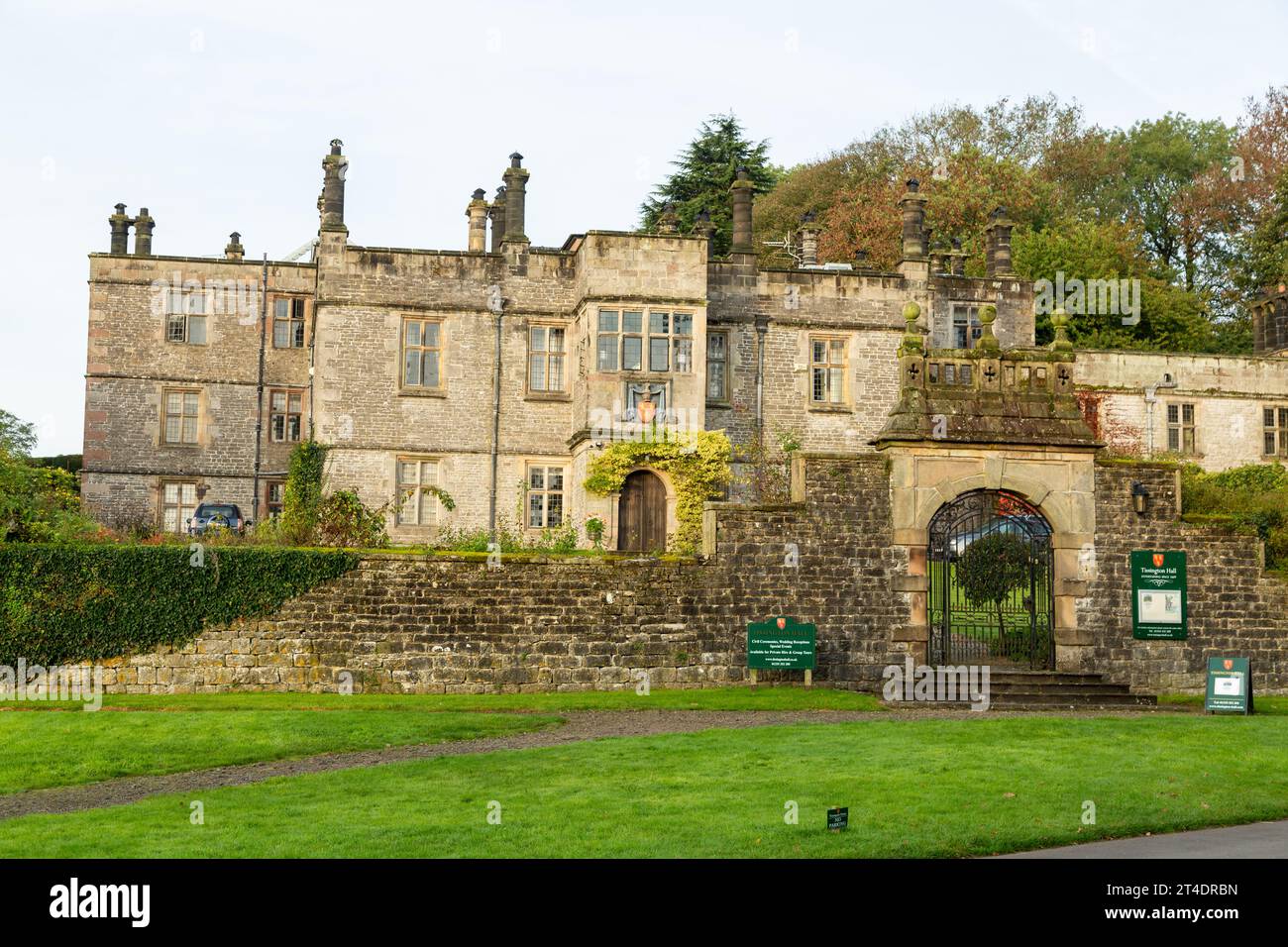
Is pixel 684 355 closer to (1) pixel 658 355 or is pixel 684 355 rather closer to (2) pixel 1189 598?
(1) pixel 658 355

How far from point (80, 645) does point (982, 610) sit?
1485 centimetres

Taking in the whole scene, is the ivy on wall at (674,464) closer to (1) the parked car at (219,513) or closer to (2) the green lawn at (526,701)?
(2) the green lawn at (526,701)

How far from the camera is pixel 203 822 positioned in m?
13.8

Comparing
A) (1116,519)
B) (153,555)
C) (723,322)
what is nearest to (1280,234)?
(723,322)

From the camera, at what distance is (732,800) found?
14.3 metres

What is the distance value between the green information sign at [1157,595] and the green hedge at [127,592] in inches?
528

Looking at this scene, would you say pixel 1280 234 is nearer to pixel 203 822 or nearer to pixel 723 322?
pixel 723 322

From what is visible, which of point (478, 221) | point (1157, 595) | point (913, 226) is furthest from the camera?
point (478, 221)

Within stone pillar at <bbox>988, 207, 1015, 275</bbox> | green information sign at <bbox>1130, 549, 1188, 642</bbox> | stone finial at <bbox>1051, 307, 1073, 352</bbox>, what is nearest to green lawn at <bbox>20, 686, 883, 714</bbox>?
green information sign at <bbox>1130, 549, 1188, 642</bbox>

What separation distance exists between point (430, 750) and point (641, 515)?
1623 cm

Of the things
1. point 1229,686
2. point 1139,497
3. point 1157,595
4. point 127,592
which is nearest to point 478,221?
point 127,592

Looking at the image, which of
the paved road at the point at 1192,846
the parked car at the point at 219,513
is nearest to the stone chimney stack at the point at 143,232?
the parked car at the point at 219,513

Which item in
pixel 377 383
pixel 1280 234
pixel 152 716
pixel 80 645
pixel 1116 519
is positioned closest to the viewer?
pixel 152 716
